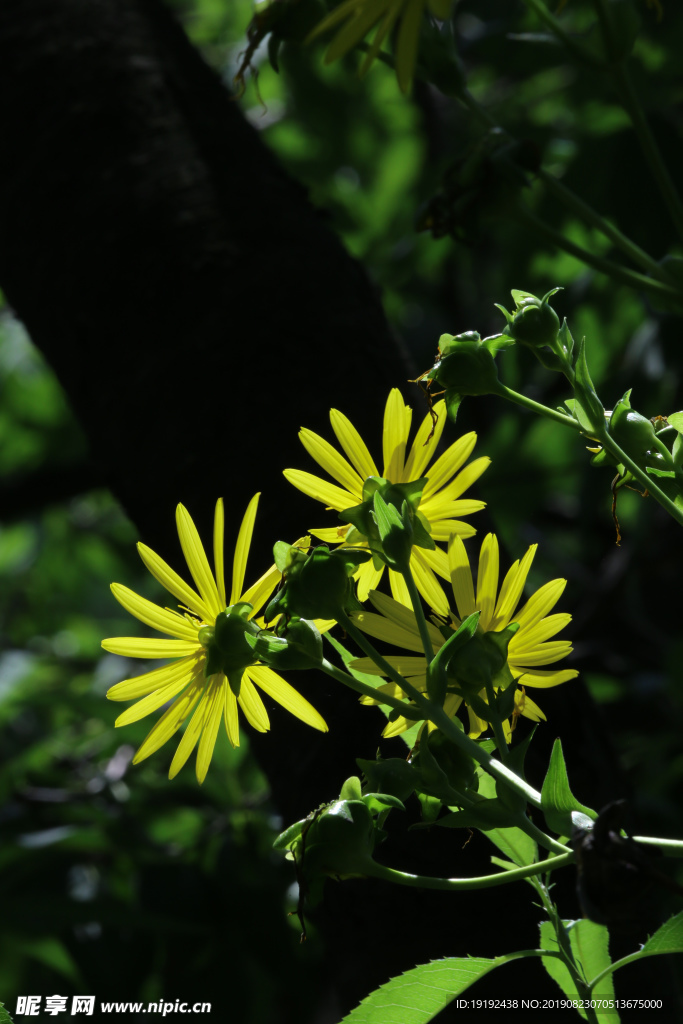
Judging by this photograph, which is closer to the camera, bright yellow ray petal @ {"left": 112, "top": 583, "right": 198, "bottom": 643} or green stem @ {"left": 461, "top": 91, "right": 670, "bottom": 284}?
bright yellow ray petal @ {"left": 112, "top": 583, "right": 198, "bottom": 643}

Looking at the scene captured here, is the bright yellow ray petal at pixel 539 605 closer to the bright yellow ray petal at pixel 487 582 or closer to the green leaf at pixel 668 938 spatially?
the bright yellow ray petal at pixel 487 582

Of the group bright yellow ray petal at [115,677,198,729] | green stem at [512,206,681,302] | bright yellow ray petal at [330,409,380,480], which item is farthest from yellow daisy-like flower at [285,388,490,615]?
green stem at [512,206,681,302]

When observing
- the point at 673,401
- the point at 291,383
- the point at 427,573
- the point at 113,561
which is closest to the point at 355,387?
the point at 291,383

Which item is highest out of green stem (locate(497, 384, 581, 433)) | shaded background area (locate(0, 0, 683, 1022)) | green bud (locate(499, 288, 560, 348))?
green bud (locate(499, 288, 560, 348))

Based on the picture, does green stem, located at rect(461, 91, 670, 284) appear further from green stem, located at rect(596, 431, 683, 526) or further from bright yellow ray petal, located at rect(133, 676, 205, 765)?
bright yellow ray petal, located at rect(133, 676, 205, 765)

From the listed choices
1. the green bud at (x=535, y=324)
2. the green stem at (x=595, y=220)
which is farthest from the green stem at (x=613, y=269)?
the green bud at (x=535, y=324)

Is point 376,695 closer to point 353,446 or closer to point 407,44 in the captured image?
point 353,446

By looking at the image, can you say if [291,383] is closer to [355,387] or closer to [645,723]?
[355,387]
